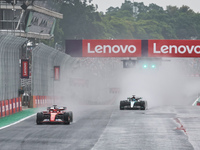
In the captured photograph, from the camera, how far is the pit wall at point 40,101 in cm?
3662

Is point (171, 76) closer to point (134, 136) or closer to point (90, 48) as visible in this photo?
point (90, 48)

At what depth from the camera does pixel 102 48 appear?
5091 centimetres

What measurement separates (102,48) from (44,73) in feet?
38.3

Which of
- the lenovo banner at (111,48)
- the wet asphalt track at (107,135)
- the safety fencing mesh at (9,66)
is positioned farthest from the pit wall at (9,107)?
the lenovo banner at (111,48)

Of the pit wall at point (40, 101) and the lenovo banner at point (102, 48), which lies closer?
the pit wall at point (40, 101)

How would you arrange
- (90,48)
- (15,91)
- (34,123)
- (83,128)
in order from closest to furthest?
(83,128) → (34,123) → (15,91) → (90,48)

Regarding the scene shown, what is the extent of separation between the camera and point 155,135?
63.7ft

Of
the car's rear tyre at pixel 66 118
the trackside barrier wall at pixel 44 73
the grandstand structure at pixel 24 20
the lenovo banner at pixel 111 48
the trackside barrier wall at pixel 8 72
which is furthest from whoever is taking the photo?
the grandstand structure at pixel 24 20

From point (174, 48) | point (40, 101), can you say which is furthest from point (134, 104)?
point (174, 48)

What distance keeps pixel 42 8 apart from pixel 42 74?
35.6 meters

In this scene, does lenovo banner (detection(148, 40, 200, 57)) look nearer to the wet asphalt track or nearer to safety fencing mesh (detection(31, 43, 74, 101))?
safety fencing mesh (detection(31, 43, 74, 101))

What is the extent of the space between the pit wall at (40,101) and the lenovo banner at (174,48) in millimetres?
11660

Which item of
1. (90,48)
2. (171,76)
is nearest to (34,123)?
(90,48)

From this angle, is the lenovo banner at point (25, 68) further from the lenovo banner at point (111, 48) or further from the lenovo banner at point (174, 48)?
the lenovo banner at point (174, 48)
